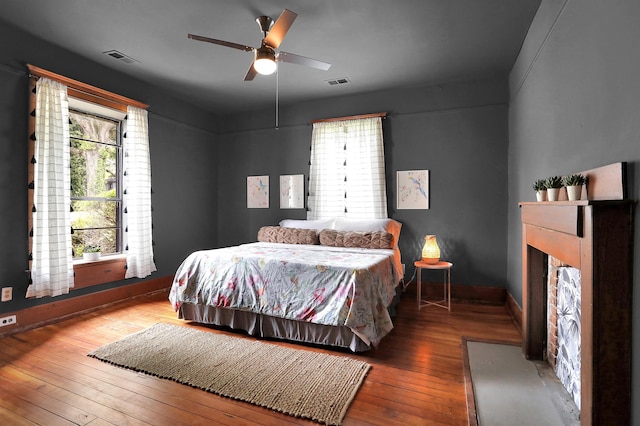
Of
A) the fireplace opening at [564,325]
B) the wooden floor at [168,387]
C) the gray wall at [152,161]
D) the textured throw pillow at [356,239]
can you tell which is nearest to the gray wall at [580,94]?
the fireplace opening at [564,325]

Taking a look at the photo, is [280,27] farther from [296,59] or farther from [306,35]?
[306,35]

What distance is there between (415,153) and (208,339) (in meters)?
3.31

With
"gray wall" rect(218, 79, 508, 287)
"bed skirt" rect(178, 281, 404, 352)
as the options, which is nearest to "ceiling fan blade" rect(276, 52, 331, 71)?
"gray wall" rect(218, 79, 508, 287)

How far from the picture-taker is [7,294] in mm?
2963

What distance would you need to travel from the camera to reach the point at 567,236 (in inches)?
64.4

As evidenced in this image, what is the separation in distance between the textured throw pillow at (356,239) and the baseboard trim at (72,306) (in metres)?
2.42

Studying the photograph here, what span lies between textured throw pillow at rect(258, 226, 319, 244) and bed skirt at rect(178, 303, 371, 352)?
141 cm

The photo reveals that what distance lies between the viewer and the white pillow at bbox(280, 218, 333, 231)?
4.54 metres

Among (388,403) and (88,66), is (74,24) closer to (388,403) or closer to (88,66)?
(88,66)

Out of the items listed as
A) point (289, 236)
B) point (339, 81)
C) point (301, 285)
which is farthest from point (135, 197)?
point (339, 81)

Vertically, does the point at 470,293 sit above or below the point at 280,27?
below

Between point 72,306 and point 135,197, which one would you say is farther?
point 135,197

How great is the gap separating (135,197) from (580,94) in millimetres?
4386

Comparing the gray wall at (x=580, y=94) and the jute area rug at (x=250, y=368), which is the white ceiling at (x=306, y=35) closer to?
the gray wall at (x=580, y=94)
